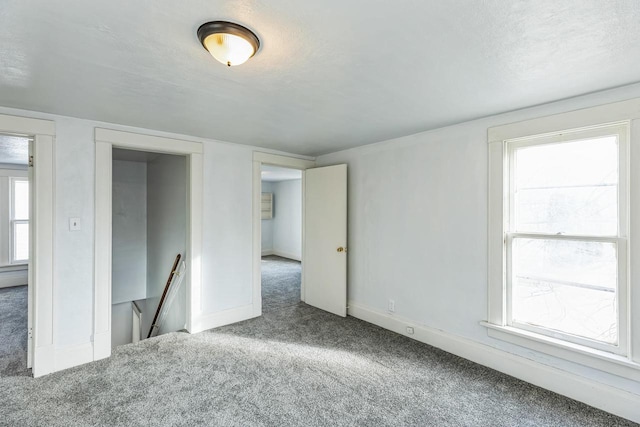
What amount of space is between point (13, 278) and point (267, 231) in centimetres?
538

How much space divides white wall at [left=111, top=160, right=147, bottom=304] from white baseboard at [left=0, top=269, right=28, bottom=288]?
2030mm

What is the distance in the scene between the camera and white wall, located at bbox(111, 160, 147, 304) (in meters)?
4.87

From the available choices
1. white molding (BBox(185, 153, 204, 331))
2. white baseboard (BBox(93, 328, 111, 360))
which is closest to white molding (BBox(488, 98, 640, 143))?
white molding (BBox(185, 153, 204, 331))

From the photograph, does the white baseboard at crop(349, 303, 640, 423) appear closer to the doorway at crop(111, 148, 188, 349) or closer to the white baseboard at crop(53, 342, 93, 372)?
the white baseboard at crop(53, 342, 93, 372)

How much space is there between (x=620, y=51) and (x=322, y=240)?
3.27m

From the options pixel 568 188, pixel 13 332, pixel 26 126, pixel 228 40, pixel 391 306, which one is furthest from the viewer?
pixel 391 306

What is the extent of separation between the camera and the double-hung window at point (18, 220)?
17.7 ft

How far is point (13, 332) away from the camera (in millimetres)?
3350

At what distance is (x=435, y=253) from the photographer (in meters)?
3.07

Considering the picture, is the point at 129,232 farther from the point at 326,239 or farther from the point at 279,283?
the point at 326,239

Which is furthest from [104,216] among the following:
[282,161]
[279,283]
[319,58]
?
[279,283]

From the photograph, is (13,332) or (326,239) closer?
(13,332)

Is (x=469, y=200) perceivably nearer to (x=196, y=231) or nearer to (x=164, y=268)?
(x=196, y=231)

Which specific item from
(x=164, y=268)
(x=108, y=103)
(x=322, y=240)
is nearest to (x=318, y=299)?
(x=322, y=240)
